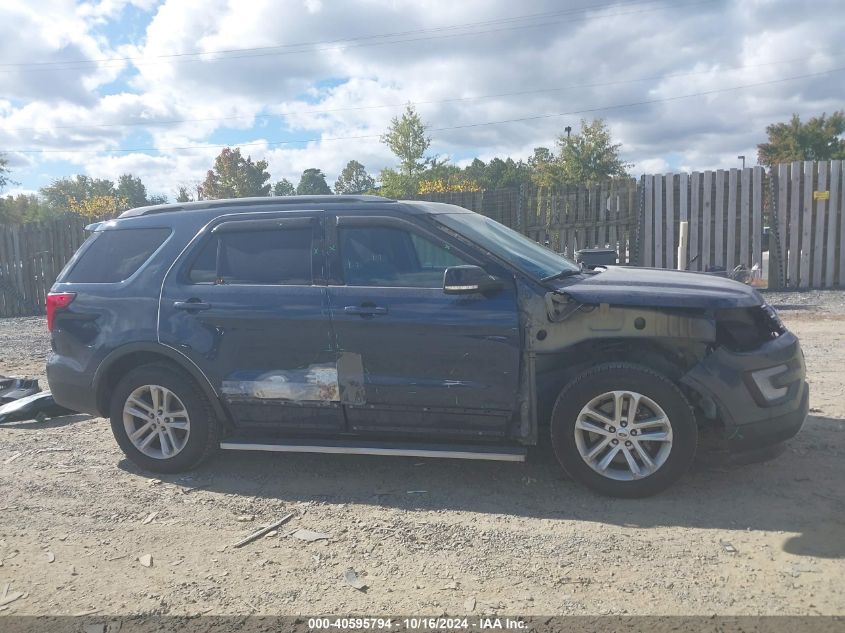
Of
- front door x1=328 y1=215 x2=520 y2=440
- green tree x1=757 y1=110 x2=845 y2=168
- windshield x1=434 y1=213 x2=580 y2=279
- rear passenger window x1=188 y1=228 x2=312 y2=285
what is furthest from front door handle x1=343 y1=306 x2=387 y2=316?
green tree x1=757 y1=110 x2=845 y2=168

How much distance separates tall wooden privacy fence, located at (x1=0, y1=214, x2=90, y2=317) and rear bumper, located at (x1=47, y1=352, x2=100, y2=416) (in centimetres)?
1139

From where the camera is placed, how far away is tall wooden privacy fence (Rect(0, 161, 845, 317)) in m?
12.4

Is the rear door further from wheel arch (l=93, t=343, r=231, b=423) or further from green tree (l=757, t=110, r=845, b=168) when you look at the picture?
green tree (l=757, t=110, r=845, b=168)

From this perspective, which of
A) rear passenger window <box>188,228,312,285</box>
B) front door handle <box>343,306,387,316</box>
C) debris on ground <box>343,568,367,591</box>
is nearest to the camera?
debris on ground <box>343,568,367,591</box>

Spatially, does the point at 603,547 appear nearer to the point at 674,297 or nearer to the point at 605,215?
the point at 674,297

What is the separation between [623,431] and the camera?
13.0 ft

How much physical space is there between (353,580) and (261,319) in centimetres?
191

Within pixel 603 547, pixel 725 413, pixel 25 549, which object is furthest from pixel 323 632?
pixel 725 413

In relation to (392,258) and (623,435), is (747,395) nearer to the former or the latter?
(623,435)

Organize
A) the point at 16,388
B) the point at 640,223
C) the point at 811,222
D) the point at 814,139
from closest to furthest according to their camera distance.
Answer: the point at 16,388
the point at 811,222
the point at 640,223
the point at 814,139

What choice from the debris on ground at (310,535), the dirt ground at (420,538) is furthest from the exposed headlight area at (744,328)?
the debris on ground at (310,535)

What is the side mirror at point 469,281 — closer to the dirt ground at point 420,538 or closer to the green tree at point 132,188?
the dirt ground at point 420,538

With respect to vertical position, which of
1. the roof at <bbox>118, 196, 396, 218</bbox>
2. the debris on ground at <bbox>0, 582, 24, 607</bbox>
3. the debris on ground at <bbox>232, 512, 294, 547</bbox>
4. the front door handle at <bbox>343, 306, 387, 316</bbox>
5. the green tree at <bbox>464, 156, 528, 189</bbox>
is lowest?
the debris on ground at <bbox>0, 582, 24, 607</bbox>

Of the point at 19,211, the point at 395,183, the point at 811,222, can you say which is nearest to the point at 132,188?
the point at 19,211
